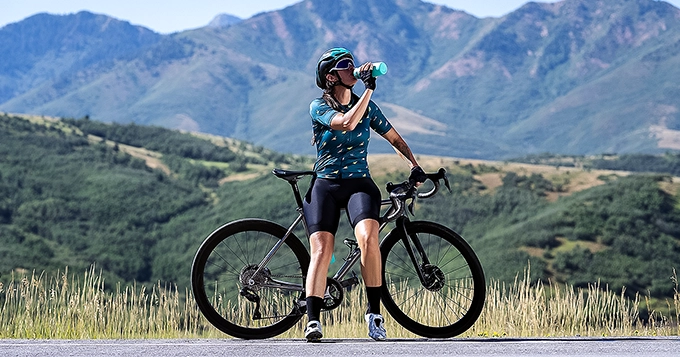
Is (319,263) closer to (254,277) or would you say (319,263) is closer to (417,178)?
(254,277)

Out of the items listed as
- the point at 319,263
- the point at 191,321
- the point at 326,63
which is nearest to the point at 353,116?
the point at 326,63

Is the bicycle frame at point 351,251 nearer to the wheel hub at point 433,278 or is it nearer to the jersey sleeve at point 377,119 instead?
the wheel hub at point 433,278

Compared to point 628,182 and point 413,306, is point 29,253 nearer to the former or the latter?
point 628,182

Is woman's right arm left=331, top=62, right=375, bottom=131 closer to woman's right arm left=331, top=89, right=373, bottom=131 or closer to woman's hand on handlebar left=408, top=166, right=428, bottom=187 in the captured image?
woman's right arm left=331, top=89, right=373, bottom=131

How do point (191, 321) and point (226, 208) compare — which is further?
point (226, 208)

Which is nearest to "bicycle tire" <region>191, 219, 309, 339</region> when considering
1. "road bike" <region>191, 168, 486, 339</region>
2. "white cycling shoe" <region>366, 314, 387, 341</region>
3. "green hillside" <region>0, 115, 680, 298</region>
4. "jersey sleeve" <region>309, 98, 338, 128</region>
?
"road bike" <region>191, 168, 486, 339</region>

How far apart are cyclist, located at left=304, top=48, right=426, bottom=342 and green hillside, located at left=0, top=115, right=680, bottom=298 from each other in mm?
55051

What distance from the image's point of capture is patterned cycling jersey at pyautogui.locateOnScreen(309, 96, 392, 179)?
6.32 m

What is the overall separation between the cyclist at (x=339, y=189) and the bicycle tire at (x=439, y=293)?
0.82ft

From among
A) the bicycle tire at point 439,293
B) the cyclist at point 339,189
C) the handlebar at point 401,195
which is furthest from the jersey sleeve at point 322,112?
the bicycle tire at point 439,293

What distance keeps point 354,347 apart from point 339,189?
1.03m

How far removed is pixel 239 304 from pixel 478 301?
65.2 inches

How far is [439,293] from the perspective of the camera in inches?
267

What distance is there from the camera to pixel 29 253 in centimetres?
8419
